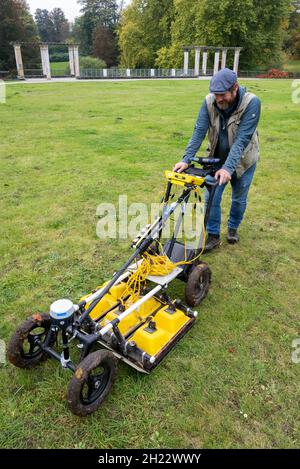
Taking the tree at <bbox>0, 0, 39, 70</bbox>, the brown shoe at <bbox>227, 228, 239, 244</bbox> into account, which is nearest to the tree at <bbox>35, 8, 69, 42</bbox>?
the tree at <bbox>0, 0, 39, 70</bbox>

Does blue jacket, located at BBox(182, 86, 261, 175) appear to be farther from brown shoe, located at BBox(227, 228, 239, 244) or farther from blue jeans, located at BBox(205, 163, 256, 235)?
brown shoe, located at BBox(227, 228, 239, 244)

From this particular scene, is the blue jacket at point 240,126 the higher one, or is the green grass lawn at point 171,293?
the blue jacket at point 240,126

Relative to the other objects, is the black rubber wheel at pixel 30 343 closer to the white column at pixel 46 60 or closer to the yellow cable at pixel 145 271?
the yellow cable at pixel 145 271

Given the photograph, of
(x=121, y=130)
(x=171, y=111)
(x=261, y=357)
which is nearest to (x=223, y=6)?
(x=171, y=111)

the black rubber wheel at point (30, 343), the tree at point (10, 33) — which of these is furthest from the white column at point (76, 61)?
the black rubber wheel at point (30, 343)

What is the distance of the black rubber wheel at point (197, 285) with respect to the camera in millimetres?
3574

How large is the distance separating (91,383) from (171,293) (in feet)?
5.04

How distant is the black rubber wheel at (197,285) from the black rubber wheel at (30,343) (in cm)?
136

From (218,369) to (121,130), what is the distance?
9049 mm

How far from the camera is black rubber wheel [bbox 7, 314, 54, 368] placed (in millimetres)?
2758

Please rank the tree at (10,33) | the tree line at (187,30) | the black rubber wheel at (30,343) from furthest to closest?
the tree at (10,33), the tree line at (187,30), the black rubber wheel at (30,343)

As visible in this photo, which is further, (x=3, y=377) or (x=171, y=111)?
(x=171, y=111)
